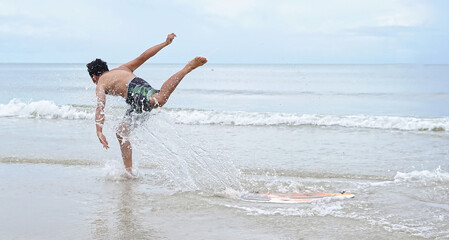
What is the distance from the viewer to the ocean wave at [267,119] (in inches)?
602

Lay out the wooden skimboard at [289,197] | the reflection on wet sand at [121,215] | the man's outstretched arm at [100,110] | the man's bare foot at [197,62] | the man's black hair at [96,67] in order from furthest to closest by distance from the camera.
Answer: the man's black hair at [96,67] < the man's outstretched arm at [100,110] < the wooden skimboard at [289,197] < the man's bare foot at [197,62] < the reflection on wet sand at [121,215]

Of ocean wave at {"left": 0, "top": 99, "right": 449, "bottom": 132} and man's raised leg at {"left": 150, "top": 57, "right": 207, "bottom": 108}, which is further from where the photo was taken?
ocean wave at {"left": 0, "top": 99, "right": 449, "bottom": 132}

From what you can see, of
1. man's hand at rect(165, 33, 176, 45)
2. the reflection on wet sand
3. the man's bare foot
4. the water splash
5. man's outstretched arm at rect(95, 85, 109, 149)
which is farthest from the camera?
the water splash

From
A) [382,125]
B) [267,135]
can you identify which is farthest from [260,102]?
[267,135]

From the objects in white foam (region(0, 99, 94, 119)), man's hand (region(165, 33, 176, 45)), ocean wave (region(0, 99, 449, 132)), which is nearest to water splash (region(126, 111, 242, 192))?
man's hand (region(165, 33, 176, 45))

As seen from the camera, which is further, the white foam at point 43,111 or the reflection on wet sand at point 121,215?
the white foam at point 43,111

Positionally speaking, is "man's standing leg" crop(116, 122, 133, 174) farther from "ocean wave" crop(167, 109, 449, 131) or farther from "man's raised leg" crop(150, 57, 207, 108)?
"ocean wave" crop(167, 109, 449, 131)

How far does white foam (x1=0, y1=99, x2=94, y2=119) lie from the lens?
58.3 ft

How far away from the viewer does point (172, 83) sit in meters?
6.16

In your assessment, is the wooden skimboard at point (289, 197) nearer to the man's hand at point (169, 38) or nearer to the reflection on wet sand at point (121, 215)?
the reflection on wet sand at point (121, 215)

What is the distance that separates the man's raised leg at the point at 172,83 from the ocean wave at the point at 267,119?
7.77 metres

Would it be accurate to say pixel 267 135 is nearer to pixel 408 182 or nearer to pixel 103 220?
pixel 408 182

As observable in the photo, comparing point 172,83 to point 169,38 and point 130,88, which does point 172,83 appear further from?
point 169,38

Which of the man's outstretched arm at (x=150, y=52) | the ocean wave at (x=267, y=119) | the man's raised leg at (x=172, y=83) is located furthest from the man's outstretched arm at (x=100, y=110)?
the ocean wave at (x=267, y=119)
